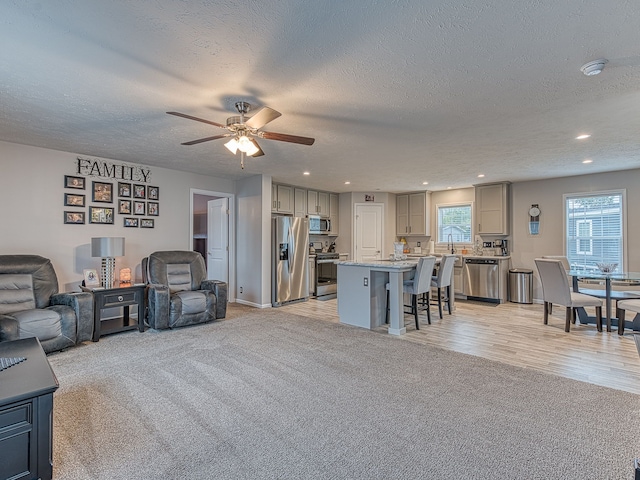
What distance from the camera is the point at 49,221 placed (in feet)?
13.9

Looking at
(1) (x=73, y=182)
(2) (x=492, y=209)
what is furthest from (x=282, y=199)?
(2) (x=492, y=209)

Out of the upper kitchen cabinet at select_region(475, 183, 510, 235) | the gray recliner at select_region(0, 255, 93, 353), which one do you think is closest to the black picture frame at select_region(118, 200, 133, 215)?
the gray recliner at select_region(0, 255, 93, 353)

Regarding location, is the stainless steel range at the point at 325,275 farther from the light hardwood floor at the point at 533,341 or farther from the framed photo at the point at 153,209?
the framed photo at the point at 153,209

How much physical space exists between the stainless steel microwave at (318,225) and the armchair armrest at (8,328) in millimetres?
5278

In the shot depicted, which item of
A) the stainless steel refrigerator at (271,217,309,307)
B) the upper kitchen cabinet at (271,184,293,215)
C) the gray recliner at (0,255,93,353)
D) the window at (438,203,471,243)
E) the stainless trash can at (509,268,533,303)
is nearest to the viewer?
the gray recliner at (0,255,93,353)

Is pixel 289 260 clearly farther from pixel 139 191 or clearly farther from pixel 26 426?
pixel 26 426

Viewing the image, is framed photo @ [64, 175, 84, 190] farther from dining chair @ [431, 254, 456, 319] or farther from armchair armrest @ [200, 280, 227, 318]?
dining chair @ [431, 254, 456, 319]

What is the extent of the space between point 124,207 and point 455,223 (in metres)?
6.61

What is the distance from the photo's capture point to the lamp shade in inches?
164

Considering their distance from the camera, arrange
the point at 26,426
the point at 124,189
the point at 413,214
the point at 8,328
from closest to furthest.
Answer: the point at 26,426 → the point at 8,328 → the point at 124,189 → the point at 413,214

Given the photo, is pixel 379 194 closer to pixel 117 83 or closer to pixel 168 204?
pixel 168 204

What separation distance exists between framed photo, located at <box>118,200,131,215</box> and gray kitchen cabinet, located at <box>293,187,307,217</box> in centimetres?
322

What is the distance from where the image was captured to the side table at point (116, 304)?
3.92m

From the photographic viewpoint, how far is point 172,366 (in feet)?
10.1
